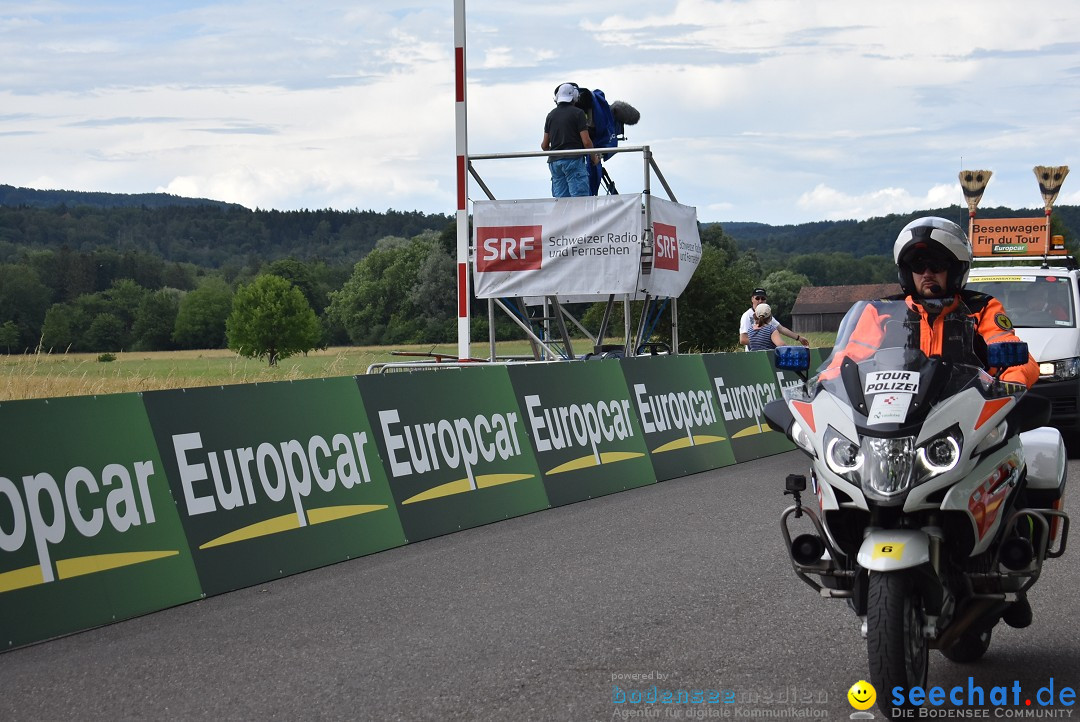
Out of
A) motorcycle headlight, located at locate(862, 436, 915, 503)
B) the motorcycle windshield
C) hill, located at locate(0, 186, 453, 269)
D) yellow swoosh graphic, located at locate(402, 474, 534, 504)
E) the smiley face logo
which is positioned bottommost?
yellow swoosh graphic, located at locate(402, 474, 534, 504)

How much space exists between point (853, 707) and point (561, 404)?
24.8ft

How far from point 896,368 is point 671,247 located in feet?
43.5

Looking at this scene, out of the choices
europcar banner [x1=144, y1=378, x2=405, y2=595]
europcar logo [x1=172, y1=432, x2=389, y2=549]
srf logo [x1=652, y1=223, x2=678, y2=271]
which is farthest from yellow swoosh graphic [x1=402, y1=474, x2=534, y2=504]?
→ srf logo [x1=652, y1=223, x2=678, y2=271]

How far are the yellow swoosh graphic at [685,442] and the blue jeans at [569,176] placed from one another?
13.6 feet

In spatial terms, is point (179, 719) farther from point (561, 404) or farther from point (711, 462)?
point (711, 462)

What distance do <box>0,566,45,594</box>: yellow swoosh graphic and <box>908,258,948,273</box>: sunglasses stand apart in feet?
15.0

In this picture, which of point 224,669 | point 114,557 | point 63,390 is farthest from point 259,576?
point 63,390

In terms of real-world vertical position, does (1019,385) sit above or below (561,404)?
above

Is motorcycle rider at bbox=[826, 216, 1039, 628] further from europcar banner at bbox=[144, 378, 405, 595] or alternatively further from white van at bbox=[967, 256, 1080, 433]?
white van at bbox=[967, 256, 1080, 433]

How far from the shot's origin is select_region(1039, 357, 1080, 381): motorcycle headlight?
1488cm

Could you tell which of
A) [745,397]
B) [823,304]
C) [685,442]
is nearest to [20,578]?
[685,442]

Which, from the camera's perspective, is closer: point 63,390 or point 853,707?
point 853,707

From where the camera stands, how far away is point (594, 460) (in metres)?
12.5

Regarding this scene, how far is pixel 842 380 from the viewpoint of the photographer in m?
4.82
